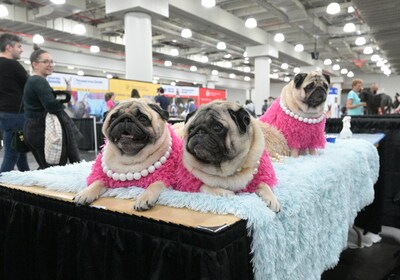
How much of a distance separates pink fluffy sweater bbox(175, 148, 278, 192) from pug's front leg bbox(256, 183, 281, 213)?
0.11 feet

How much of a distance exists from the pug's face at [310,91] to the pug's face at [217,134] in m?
1.19

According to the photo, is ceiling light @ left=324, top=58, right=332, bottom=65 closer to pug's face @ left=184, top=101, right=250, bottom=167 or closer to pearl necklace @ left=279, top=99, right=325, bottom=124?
pearl necklace @ left=279, top=99, right=325, bottom=124

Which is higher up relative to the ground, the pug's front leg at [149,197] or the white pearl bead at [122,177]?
the white pearl bead at [122,177]

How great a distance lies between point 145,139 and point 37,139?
194cm

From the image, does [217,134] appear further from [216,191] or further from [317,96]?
[317,96]

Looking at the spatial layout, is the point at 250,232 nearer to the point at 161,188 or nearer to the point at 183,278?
the point at 183,278

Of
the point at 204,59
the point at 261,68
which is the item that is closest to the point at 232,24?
the point at 261,68

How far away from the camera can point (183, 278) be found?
1106mm

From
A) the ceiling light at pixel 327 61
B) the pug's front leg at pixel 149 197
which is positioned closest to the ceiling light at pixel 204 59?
the ceiling light at pixel 327 61

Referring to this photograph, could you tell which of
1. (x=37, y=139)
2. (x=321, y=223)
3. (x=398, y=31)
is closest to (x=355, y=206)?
(x=321, y=223)

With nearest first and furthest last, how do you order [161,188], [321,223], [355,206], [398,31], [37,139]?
[161,188] < [321,223] < [355,206] < [37,139] < [398,31]

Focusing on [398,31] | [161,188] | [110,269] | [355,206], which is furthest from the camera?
[398,31]

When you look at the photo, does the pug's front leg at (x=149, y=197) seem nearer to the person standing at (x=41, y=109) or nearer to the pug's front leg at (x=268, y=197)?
the pug's front leg at (x=268, y=197)

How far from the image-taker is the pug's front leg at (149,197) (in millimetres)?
1278
